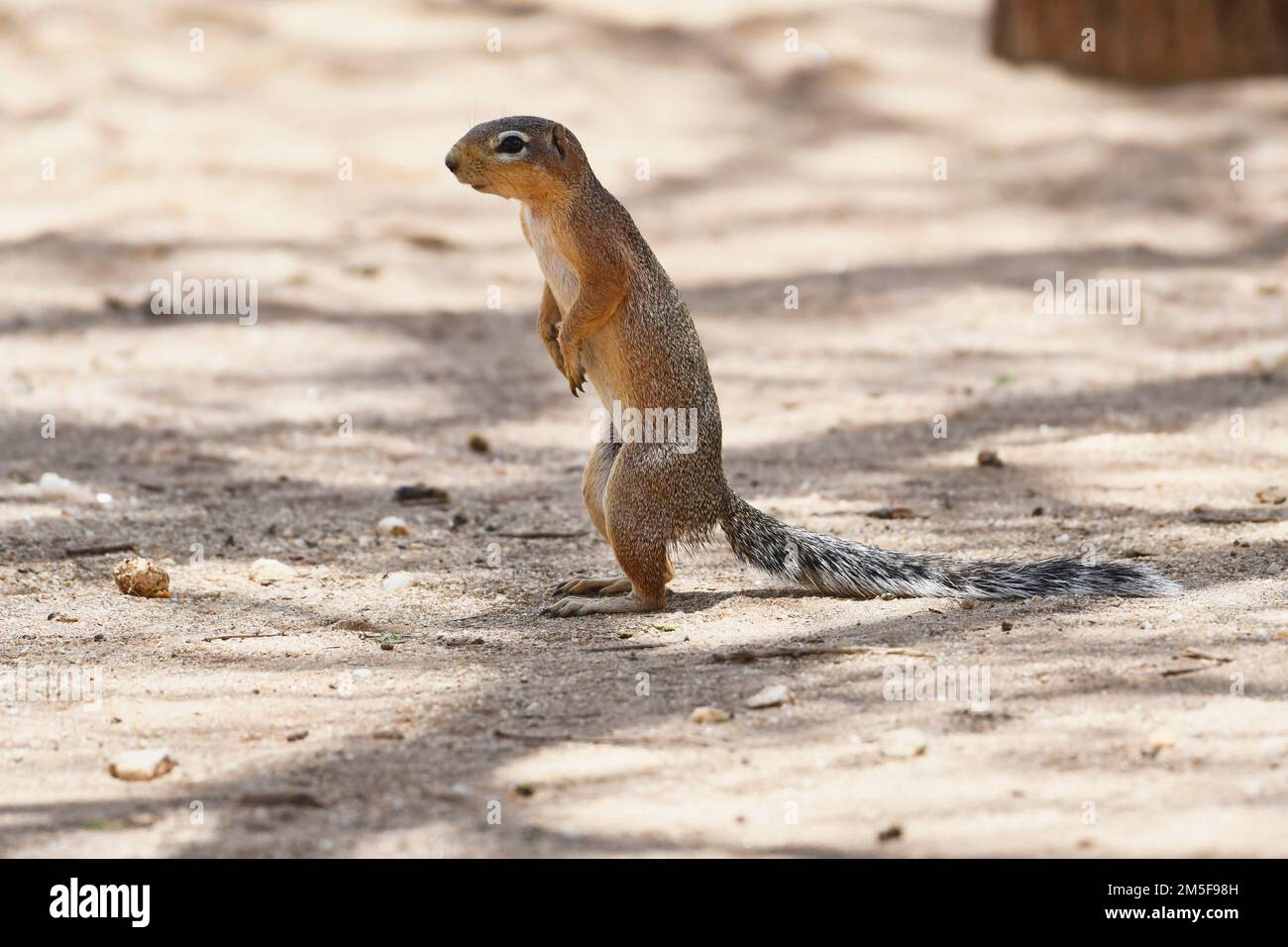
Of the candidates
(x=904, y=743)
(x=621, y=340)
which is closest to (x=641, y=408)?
(x=621, y=340)

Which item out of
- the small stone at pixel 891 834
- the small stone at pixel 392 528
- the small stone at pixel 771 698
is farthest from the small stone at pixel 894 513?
the small stone at pixel 891 834

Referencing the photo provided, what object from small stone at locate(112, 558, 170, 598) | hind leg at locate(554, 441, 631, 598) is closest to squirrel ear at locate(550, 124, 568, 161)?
hind leg at locate(554, 441, 631, 598)

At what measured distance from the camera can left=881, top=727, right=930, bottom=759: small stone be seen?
3.59m

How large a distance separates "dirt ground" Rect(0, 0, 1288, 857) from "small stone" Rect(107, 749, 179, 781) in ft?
0.20

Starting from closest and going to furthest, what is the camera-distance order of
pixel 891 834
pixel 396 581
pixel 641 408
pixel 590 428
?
pixel 891 834
pixel 641 408
pixel 396 581
pixel 590 428

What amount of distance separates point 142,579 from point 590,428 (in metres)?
3.44

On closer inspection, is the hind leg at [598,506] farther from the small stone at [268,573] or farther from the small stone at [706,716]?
the small stone at [706,716]

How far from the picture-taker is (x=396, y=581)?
5.59 m

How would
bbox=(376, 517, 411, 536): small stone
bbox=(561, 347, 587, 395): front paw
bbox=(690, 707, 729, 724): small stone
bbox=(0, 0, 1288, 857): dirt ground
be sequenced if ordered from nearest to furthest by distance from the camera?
bbox=(0, 0, 1288, 857): dirt ground → bbox=(690, 707, 729, 724): small stone → bbox=(561, 347, 587, 395): front paw → bbox=(376, 517, 411, 536): small stone

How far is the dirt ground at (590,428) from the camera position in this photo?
137 inches

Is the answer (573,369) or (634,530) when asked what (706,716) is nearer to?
(634,530)

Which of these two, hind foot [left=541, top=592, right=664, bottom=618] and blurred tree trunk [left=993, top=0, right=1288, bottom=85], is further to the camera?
blurred tree trunk [left=993, top=0, right=1288, bottom=85]

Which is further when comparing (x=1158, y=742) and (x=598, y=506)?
(x=598, y=506)

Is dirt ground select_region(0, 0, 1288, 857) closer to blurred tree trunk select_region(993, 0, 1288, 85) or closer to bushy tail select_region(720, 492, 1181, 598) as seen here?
bushy tail select_region(720, 492, 1181, 598)
